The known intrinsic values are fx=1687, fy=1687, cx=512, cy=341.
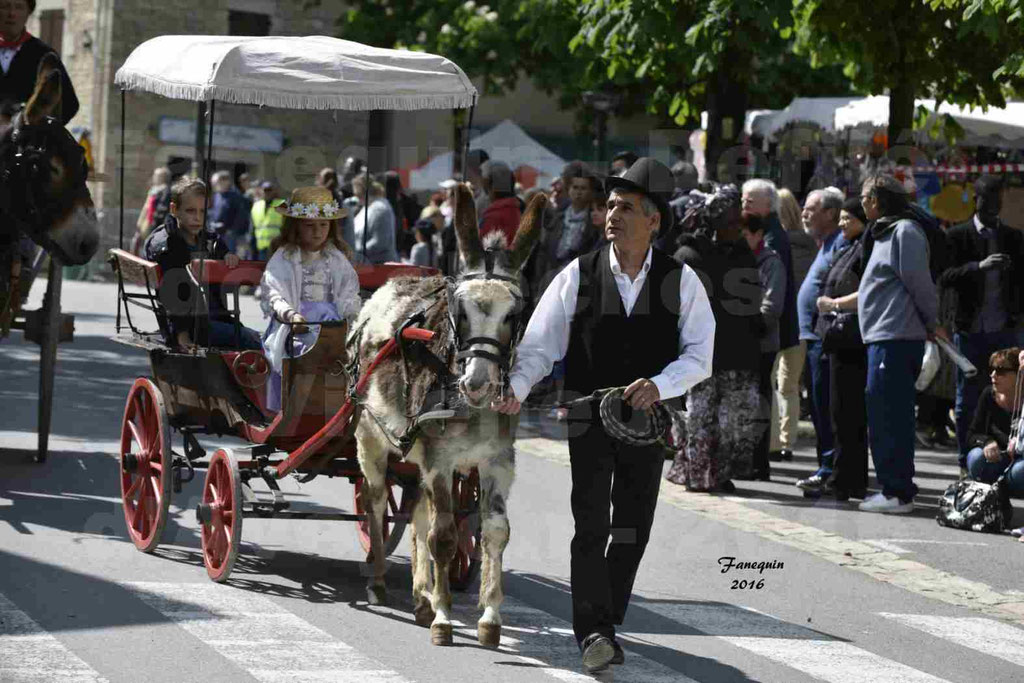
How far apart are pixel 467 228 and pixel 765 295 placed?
5981 millimetres

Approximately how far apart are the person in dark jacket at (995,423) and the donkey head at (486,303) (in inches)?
204

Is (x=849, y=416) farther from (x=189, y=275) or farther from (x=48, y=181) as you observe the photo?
(x=48, y=181)

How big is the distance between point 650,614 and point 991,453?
3.78m

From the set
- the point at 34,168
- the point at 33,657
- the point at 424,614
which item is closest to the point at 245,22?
the point at 34,168

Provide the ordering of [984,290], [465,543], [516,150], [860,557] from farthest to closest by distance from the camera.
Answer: [516,150] < [984,290] < [860,557] < [465,543]

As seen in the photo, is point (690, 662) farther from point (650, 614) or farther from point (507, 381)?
point (507, 381)

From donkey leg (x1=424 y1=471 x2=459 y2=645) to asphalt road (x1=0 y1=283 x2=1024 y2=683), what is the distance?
0.49 ft

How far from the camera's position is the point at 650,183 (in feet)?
23.7

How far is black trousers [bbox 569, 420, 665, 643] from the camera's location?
23.4ft

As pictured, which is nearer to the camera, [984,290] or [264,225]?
[984,290]

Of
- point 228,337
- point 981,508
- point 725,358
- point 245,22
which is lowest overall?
point 981,508

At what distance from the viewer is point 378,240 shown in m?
18.8

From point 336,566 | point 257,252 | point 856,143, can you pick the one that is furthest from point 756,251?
point 257,252

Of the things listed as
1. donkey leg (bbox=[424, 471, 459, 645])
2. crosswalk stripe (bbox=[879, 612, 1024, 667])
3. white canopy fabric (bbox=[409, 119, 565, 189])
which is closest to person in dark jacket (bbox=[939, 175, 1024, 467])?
crosswalk stripe (bbox=[879, 612, 1024, 667])
